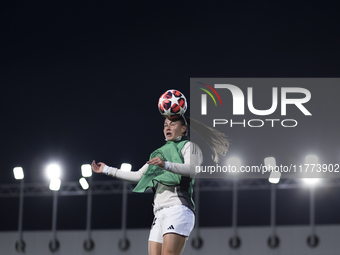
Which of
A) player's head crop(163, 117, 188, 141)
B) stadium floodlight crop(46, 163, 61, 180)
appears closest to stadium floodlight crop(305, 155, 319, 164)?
stadium floodlight crop(46, 163, 61, 180)

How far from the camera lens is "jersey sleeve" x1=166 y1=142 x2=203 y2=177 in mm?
4391

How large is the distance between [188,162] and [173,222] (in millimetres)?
539

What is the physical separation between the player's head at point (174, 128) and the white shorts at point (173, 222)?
2.21 ft

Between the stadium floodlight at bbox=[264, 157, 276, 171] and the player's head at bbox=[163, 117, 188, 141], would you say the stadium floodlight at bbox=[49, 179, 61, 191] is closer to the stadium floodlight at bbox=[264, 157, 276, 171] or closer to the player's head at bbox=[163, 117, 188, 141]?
the stadium floodlight at bbox=[264, 157, 276, 171]

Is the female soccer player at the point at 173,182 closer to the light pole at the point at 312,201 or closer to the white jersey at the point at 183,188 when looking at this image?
the white jersey at the point at 183,188

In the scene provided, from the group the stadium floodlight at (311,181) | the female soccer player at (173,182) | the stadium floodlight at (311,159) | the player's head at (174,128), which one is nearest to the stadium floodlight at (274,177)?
the stadium floodlight at (311,181)

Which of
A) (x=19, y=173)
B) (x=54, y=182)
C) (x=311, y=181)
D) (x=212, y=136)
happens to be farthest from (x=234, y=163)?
(x=212, y=136)

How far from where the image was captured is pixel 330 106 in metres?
17.2

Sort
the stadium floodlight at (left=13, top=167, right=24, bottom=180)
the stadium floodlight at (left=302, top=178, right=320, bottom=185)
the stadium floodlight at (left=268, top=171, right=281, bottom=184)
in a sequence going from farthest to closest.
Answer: the stadium floodlight at (left=13, top=167, right=24, bottom=180) → the stadium floodlight at (left=302, top=178, right=320, bottom=185) → the stadium floodlight at (left=268, top=171, right=281, bottom=184)

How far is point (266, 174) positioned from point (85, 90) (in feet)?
31.6

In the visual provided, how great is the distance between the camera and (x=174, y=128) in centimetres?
488

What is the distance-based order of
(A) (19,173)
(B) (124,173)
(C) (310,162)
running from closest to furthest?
1. (B) (124,173)
2. (C) (310,162)
3. (A) (19,173)

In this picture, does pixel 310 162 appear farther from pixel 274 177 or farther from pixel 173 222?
pixel 173 222

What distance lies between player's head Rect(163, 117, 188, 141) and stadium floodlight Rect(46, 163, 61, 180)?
46.0 ft
